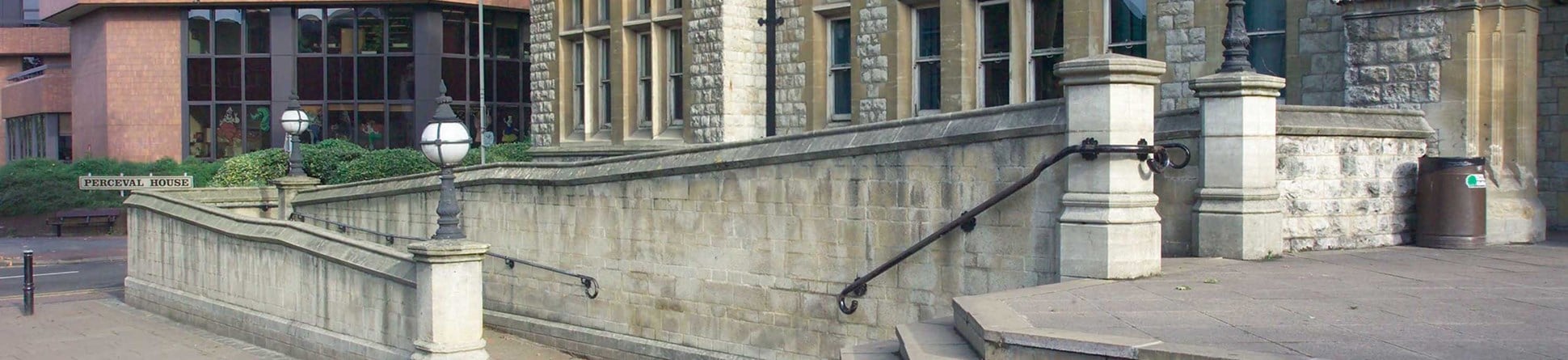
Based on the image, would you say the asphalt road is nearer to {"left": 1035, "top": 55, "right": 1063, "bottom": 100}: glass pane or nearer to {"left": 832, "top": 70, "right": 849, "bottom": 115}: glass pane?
{"left": 832, "top": 70, "right": 849, "bottom": 115}: glass pane

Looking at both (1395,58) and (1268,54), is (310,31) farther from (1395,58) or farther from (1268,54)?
(1395,58)

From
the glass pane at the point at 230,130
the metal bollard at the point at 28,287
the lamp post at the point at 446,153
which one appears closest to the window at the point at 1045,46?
the lamp post at the point at 446,153

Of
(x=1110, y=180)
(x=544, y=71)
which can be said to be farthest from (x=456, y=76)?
(x=1110, y=180)

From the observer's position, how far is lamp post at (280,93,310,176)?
22109 mm

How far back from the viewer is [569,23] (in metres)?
25.7

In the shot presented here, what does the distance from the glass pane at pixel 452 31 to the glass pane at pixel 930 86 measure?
24.3 meters

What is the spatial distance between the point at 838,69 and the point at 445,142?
25.6 ft

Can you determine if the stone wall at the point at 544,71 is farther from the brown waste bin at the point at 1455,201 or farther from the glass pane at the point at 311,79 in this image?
the brown waste bin at the point at 1455,201

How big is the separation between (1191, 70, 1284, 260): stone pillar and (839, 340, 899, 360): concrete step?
3.05 meters

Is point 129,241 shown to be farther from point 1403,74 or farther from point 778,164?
point 1403,74

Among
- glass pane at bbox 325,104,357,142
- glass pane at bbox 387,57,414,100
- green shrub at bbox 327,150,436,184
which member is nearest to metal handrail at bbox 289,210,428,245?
green shrub at bbox 327,150,436,184

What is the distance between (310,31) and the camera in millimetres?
39719

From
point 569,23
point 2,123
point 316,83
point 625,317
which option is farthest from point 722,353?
point 2,123

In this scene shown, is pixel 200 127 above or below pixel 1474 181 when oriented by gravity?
above
